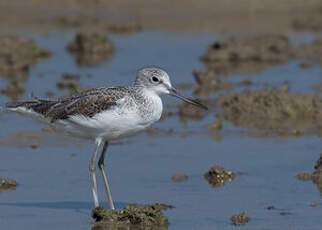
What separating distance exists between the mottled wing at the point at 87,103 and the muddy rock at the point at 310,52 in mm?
9591

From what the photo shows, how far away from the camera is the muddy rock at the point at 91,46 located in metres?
20.5

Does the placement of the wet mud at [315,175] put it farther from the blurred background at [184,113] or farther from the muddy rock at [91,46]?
the muddy rock at [91,46]

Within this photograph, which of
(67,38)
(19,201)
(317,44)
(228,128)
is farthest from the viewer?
(67,38)

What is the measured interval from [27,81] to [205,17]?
7588 mm

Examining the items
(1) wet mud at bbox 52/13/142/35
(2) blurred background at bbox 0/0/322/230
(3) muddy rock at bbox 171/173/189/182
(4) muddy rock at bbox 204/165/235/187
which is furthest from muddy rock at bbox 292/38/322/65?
(3) muddy rock at bbox 171/173/189/182

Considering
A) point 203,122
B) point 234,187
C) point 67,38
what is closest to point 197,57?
point 67,38

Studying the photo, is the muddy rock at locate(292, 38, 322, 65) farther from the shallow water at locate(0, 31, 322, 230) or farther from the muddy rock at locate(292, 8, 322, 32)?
the shallow water at locate(0, 31, 322, 230)

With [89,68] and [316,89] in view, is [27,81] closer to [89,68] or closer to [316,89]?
[89,68]

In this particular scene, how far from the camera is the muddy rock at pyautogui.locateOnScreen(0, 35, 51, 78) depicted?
18781 mm

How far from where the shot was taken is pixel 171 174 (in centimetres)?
1141

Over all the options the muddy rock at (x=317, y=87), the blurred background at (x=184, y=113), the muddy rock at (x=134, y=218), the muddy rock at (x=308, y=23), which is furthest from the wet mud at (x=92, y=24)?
the muddy rock at (x=134, y=218)

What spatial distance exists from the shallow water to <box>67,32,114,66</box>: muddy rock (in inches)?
179

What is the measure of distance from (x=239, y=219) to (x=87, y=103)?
7.78ft

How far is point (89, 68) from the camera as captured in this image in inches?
748
